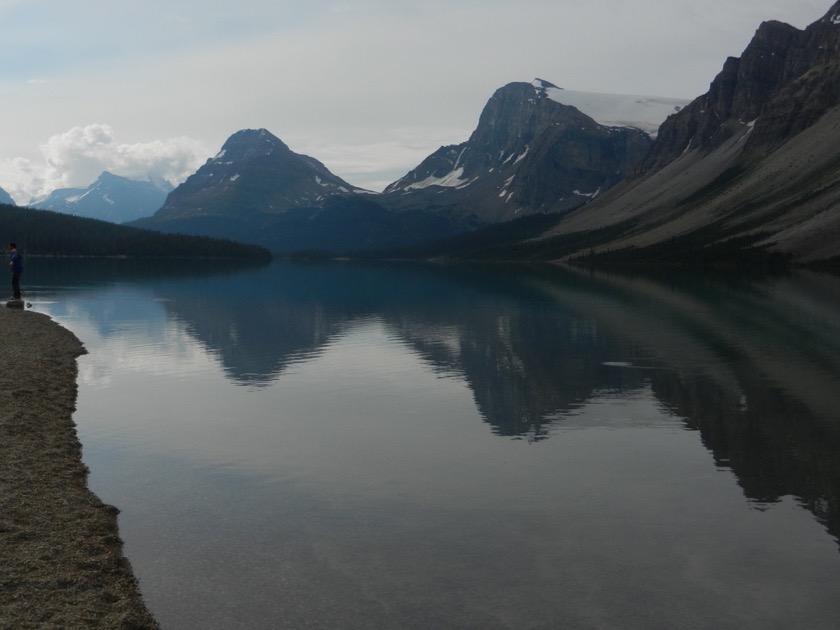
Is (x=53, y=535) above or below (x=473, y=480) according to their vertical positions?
above

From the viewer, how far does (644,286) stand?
135000 millimetres

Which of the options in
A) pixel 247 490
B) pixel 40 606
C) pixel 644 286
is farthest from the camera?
pixel 644 286

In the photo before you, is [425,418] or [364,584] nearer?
[364,584]

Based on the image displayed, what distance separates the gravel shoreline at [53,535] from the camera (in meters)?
15.4

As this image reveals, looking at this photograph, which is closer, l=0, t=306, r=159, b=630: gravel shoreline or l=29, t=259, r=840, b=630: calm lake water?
l=0, t=306, r=159, b=630: gravel shoreline

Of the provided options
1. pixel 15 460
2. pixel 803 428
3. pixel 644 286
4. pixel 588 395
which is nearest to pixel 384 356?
pixel 588 395

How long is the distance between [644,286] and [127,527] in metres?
122

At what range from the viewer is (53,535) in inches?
746

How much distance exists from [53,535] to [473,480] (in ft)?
37.2

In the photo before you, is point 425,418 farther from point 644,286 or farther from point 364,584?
point 644,286

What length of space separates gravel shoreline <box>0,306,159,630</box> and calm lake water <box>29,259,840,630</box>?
0.70 metres

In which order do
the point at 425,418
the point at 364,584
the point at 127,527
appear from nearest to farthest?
the point at 364,584 < the point at 127,527 < the point at 425,418

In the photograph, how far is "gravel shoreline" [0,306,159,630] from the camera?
50.7ft

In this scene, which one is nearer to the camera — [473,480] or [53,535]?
[53,535]
